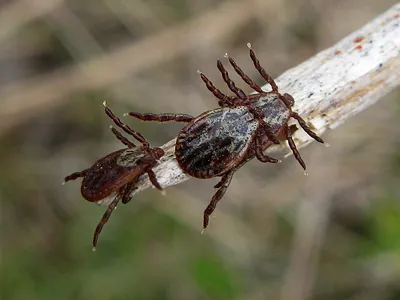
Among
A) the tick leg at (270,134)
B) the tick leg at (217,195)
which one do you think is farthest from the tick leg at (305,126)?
the tick leg at (217,195)

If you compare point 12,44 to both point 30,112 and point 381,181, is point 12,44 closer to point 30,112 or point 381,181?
point 30,112

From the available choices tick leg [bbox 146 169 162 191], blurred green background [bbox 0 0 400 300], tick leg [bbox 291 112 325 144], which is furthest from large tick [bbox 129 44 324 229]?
blurred green background [bbox 0 0 400 300]

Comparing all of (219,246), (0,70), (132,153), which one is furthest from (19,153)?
(132,153)

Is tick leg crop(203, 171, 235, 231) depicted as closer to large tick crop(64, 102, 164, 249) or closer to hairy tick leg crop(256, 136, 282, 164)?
hairy tick leg crop(256, 136, 282, 164)

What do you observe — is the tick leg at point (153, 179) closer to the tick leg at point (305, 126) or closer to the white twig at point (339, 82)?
the white twig at point (339, 82)

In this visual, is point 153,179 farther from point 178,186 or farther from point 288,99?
point 178,186

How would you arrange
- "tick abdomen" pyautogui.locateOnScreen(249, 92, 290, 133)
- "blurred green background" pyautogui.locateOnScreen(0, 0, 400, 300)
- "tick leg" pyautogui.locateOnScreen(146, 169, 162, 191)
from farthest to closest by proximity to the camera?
"blurred green background" pyautogui.locateOnScreen(0, 0, 400, 300) → "tick abdomen" pyautogui.locateOnScreen(249, 92, 290, 133) → "tick leg" pyautogui.locateOnScreen(146, 169, 162, 191)
